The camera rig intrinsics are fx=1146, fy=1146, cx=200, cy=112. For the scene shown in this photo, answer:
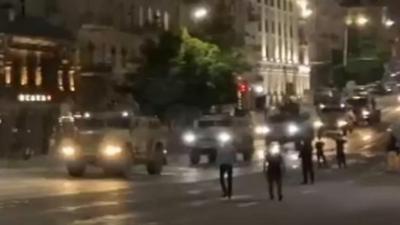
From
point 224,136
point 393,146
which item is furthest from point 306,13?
point 393,146

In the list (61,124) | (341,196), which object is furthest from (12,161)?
(341,196)

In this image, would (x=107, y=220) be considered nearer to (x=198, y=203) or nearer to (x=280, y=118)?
(x=198, y=203)

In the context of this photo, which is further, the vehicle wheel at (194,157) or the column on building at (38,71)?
the column on building at (38,71)

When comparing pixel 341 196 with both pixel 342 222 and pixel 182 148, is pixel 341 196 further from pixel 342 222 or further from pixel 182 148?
pixel 182 148

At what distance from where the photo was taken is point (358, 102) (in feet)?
317

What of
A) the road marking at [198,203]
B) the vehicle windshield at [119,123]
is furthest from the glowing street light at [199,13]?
the road marking at [198,203]

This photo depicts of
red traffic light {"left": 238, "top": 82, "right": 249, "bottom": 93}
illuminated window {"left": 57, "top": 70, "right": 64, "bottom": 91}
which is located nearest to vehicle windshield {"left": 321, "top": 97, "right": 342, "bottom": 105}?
red traffic light {"left": 238, "top": 82, "right": 249, "bottom": 93}

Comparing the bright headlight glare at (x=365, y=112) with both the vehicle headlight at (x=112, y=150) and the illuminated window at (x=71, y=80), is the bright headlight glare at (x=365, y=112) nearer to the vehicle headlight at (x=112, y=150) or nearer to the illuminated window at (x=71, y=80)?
the illuminated window at (x=71, y=80)

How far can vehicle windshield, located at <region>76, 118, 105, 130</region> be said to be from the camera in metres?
43.8

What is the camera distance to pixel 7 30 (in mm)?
63188

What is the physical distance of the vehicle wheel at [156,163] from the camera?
4594 cm

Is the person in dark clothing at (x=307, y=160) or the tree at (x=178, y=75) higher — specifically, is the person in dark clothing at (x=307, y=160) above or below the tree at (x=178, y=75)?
below

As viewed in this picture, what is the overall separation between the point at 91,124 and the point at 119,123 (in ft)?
3.52

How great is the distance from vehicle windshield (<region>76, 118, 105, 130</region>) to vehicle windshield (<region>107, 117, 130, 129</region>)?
306mm
